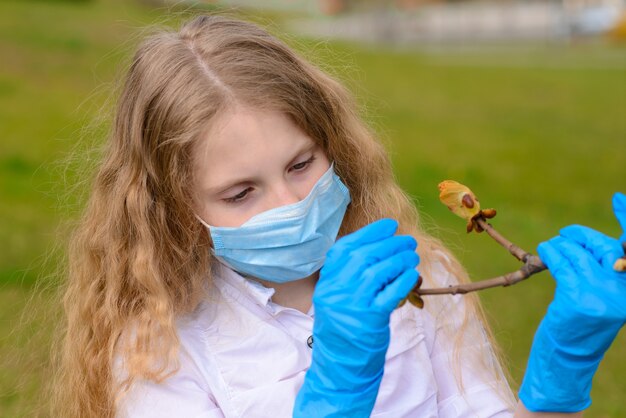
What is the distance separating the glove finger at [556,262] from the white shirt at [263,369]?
710mm

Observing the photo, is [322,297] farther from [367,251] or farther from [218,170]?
[218,170]

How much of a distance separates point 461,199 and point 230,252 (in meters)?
0.65

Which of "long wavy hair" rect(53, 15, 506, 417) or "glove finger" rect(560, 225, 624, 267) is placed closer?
"glove finger" rect(560, 225, 624, 267)

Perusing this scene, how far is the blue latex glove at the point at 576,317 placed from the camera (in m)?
1.45

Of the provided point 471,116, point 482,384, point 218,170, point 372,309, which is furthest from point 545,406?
point 471,116

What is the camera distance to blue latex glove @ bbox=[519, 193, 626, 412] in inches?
57.1

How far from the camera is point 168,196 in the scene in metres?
2.15

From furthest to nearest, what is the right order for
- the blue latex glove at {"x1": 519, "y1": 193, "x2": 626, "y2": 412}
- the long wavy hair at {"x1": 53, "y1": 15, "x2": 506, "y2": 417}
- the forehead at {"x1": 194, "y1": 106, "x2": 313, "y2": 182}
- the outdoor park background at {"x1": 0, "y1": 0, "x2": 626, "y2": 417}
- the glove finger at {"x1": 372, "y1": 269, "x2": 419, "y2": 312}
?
the outdoor park background at {"x1": 0, "y1": 0, "x2": 626, "y2": 417} → the long wavy hair at {"x1": 53, "y1": 15, "x2": 506, "y2": 417} → the forehead at {"x1": 194, "y1": 106, "x2": 313, "y2": 182} → the glove finger at {"x1": 372, "y1": 269, "x2": 419, "y2": 312} → the blue latex glove at {"x1": 519, "y1": 193, "x2": 626, "y2": 412}

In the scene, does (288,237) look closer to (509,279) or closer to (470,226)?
(470,226)

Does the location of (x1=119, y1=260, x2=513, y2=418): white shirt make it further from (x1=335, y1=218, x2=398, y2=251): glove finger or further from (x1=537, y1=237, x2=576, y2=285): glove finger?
(x1=537, y1=237, x2=576, y2=285): glove finger

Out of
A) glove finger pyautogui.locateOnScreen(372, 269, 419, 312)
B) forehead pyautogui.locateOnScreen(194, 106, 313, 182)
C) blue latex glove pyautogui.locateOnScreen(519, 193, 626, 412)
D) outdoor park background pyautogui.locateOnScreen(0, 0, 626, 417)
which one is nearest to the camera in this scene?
blue latex glove pyautogui.locateOnScreen(519, 193, 626, 412)

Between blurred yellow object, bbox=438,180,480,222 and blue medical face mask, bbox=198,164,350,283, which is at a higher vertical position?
blurred yellow object, bbox=438,180,480,222

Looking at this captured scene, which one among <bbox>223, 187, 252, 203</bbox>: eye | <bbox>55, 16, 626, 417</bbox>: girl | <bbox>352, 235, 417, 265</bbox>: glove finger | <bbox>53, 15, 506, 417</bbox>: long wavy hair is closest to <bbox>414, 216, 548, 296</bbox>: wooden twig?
<bbox>352, 235, 417, 265</bbox>: glove finger

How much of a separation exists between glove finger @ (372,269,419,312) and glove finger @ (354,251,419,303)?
0.6 inches
